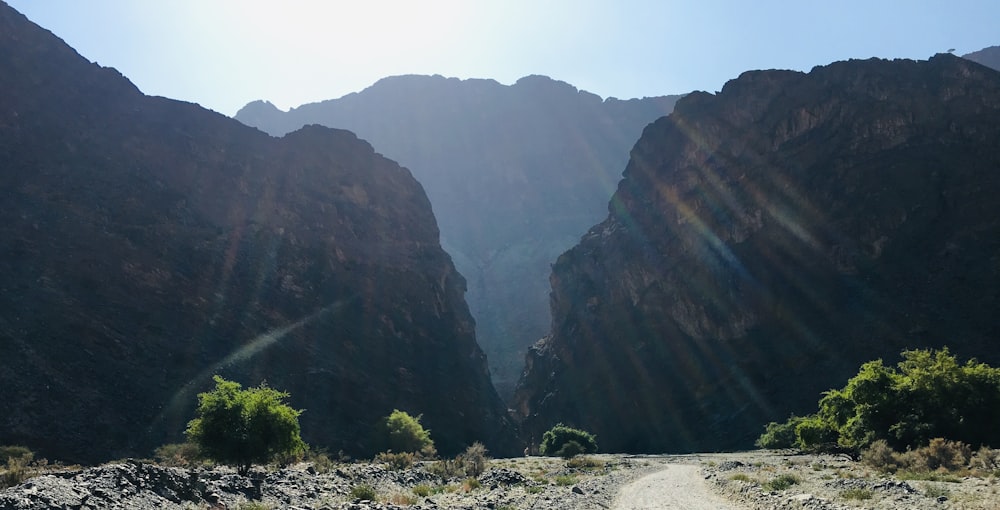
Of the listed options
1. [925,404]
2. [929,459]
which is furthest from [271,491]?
[925,404]

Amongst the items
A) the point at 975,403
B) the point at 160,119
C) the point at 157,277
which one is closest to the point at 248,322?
the point at 157,277

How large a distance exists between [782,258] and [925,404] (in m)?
74.2

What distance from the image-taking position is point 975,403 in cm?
3025

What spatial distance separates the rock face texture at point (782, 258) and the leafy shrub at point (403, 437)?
4470cm

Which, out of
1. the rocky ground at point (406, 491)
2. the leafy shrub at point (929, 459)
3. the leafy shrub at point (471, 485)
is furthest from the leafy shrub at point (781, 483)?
the leafy shrub at point (471, 485)

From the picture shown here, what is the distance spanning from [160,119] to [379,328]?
2101 inches

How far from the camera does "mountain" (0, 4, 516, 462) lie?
58.0 metres

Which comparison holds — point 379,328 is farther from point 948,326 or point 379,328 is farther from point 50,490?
point 50,490

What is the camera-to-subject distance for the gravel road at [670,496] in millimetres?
20641

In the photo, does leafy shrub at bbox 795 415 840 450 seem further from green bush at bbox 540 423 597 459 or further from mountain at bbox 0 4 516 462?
mountain at bbox 0 4 516 462

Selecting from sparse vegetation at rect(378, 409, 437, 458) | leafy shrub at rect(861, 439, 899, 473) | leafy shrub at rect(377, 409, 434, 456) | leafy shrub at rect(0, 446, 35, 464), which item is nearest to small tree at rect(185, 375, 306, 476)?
leafy shrub at rect(0, 446, 35, 464)

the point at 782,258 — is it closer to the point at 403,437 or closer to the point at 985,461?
the point at 403,437

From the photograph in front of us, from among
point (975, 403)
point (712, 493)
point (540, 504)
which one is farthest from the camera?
point (975, 403)

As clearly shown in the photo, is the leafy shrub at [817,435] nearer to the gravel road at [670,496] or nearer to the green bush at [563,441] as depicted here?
the gravel road at [670,496]
